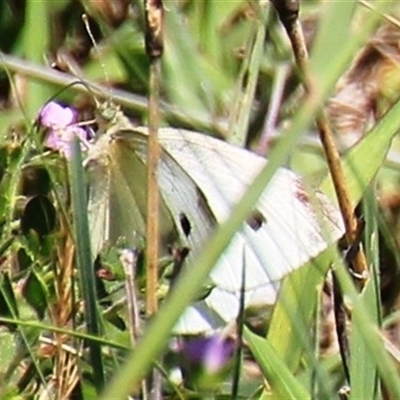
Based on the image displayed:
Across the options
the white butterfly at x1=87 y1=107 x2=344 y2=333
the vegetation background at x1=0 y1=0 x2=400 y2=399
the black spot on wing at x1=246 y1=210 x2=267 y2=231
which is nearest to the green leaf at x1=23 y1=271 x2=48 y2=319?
the vegetation background at x1=0 y1=0 x2=400 y2=399

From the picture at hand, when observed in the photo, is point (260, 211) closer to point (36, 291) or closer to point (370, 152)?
point (370, 152)

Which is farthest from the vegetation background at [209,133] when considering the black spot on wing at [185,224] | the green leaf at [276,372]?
the black spot on wing at [185,224]

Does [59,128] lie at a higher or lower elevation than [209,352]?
higher

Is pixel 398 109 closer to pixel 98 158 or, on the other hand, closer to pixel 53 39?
pixel 98 158

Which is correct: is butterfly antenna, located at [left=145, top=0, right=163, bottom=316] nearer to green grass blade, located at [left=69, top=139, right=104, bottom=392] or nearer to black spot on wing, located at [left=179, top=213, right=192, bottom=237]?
green grass blade, located at [left=69, top=139, right=104, bottom=392]

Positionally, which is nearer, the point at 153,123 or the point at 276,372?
the point at 153,123

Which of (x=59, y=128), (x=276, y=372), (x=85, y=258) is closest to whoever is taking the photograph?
(x=85, y=258)

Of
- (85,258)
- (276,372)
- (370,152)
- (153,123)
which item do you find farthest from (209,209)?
(153,123)

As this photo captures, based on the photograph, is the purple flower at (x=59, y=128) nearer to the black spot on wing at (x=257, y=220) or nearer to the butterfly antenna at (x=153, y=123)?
the black spot on wing at (x=257, y=220)
